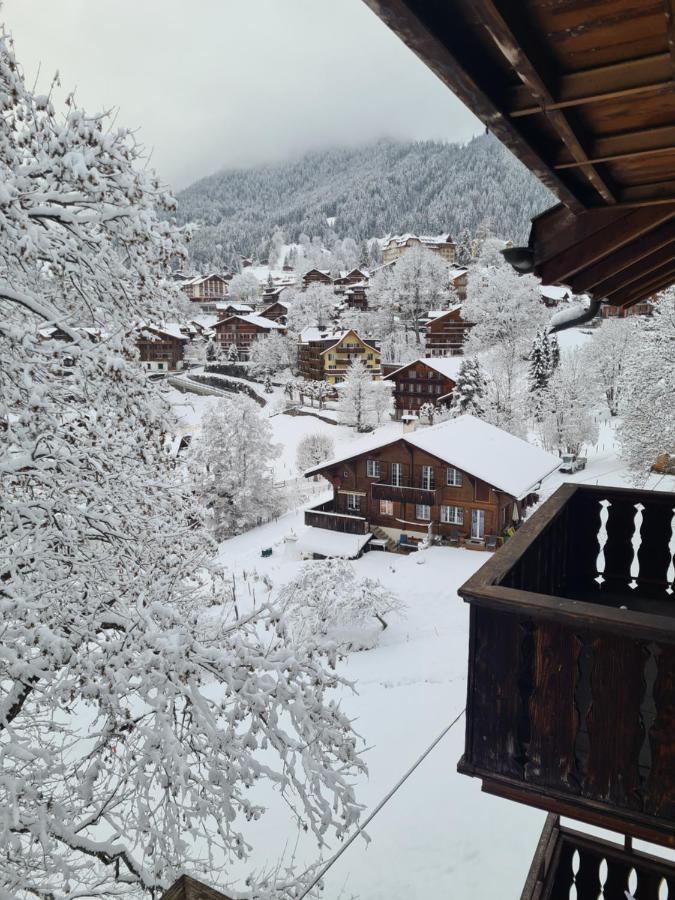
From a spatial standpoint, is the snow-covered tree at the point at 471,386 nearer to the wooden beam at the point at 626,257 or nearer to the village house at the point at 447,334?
the village house at the point at 447,334

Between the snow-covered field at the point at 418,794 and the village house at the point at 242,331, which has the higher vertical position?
the village house at the point at 242,331

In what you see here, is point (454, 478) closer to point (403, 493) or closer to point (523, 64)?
point (403, 493)

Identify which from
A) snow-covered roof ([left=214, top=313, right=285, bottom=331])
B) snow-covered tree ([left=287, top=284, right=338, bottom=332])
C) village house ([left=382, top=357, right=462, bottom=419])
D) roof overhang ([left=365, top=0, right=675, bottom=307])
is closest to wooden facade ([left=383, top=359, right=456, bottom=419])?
village house ([left=382, top=357, right=462, bottom=419])

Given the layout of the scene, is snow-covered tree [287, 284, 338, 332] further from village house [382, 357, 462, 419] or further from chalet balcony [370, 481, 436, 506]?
chalet balcony [370, 481, 436, 506]

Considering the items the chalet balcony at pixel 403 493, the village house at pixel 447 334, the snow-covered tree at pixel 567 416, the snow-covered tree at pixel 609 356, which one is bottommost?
the chalet balcony at pixel 403 493

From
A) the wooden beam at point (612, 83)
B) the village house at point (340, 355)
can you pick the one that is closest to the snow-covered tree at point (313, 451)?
the village house at point (340, 355)

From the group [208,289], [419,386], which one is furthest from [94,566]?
[208,289]

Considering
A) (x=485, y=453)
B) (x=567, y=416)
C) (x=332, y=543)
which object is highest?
(x=567, y=416)

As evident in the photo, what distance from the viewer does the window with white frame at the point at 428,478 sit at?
25.4 m

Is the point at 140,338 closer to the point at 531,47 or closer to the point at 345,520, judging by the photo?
the point at 531,47

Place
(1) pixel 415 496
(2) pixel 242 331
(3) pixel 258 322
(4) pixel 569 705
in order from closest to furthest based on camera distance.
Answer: (4) pixel 569 705 → (1) pixel 415 496 → (3) pixel 258 322 → (2) pixel 242 331

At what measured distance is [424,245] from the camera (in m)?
98.4

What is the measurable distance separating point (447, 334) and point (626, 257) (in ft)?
177

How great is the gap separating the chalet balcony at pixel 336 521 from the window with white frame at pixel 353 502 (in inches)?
14.8
